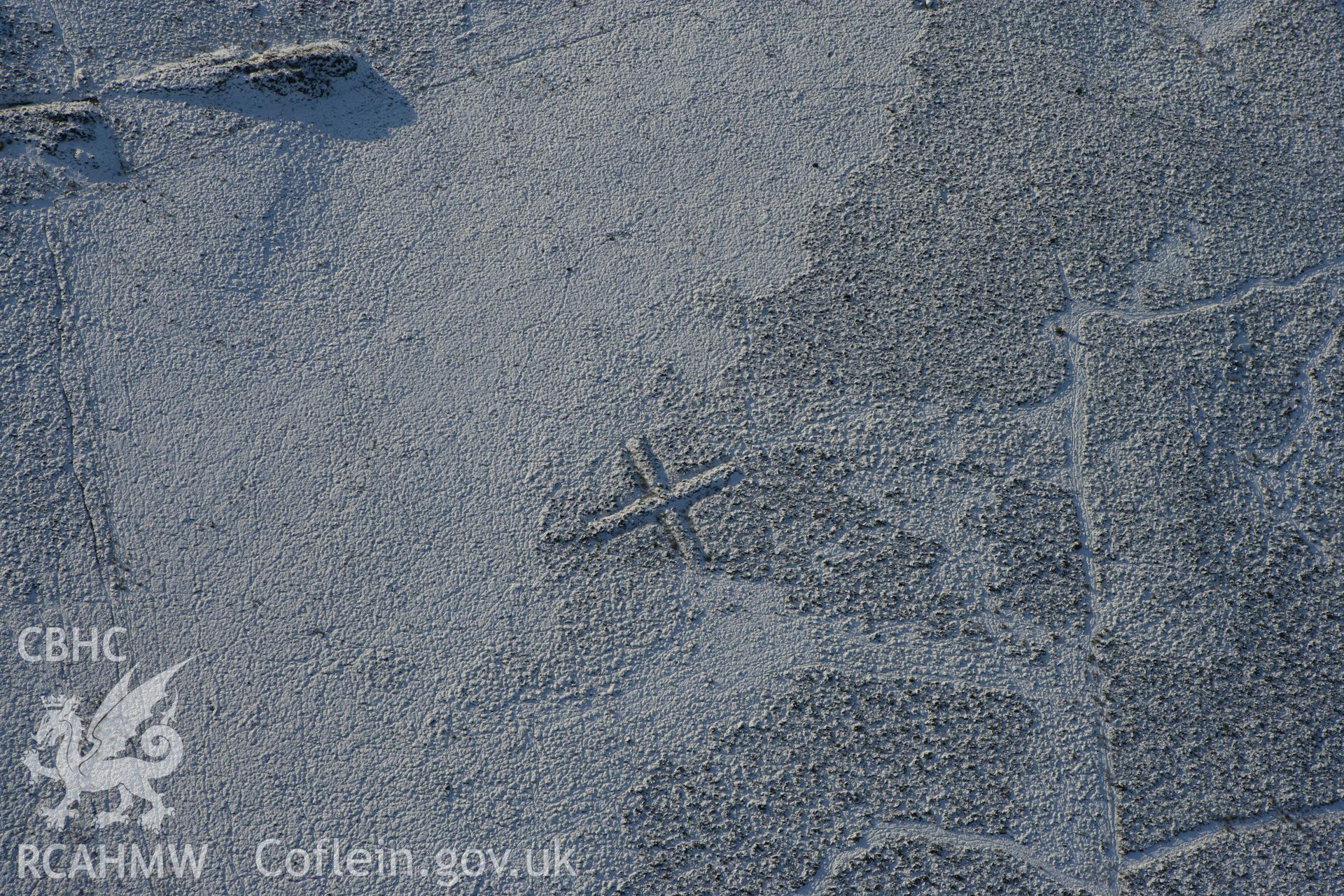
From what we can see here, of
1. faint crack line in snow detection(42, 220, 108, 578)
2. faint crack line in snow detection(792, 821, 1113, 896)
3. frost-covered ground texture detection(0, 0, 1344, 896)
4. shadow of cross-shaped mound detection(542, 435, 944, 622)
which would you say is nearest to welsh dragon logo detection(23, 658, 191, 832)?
frost-covered ground texture detection(0, 0, 1344, 896)

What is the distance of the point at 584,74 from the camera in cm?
319

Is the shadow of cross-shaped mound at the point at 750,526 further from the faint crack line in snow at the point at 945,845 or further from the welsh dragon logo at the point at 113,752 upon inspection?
the welsh dragon logo at the point at 113,752

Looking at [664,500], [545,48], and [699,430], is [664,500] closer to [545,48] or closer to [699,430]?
[699,430]

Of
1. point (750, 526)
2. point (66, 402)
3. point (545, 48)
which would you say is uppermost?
point (545, 48)

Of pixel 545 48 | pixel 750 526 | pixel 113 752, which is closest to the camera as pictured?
pixel 113 752

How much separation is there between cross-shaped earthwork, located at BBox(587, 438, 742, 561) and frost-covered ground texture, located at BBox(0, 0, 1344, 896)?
12mm

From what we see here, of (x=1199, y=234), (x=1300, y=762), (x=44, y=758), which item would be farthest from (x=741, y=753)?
(x=1199, y=234)

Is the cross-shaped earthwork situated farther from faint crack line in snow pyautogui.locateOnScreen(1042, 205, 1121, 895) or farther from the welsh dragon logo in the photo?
the welsh dragon logo

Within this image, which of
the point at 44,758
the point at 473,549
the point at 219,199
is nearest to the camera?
the point at 44,758

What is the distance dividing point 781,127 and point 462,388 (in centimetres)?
143

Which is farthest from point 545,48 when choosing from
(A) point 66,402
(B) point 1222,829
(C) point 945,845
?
(B) point 1222,829

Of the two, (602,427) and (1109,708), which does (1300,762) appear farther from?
(602,427)

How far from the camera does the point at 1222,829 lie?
2.60 m

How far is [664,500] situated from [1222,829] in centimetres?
187
